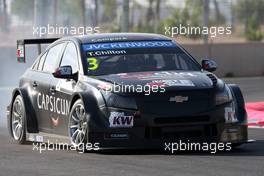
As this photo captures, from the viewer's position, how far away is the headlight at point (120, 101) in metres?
9.55

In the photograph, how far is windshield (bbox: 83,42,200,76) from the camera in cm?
1059

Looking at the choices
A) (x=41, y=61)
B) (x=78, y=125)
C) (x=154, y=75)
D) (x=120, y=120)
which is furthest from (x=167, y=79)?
(x=41, y=61)

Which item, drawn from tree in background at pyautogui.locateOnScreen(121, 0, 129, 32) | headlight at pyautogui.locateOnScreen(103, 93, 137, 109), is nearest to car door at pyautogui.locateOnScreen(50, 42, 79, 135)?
headlight at pyautogui.locateOnScreen(103, 93, 137, 109)

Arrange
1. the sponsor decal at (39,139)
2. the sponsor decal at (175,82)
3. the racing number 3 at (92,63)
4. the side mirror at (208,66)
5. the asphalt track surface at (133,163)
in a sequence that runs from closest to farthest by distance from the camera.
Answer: the asphalt track surface at (133,163) < the sponsor decal at (175,82) < the racing number 3 at (92,63) < the side mirror at (208,66) < the sponsor decal at (39,139)

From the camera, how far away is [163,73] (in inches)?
407

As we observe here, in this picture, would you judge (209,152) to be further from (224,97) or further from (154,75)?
(154,75)

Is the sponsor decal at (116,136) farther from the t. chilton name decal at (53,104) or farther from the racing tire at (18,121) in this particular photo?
the racing tire at (18,121)

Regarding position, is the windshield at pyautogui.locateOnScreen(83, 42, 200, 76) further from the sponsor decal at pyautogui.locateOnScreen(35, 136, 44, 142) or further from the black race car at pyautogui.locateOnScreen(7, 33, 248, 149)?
the sponsor decal at pyautogui.locateOnScreen(35, 136, 44, 142)

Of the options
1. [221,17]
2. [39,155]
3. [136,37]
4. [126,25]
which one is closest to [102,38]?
[136,37]

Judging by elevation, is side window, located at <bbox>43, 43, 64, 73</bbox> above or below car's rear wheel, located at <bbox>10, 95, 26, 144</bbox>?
above

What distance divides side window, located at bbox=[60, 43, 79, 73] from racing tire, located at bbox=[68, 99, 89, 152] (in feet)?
2.55

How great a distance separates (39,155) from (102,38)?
6.28ft

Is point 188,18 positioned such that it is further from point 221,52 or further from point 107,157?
point 107,157

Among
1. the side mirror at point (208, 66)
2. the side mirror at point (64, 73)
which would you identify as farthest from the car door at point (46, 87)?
the side mirror at point (208, 66)
